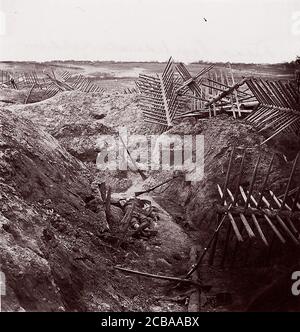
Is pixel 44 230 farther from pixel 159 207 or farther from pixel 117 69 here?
pixel 117 69

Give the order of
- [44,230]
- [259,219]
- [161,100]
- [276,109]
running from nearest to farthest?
[44,230] → [259,219] → [276,109] → [161,100]

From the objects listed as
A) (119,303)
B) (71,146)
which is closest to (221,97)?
(71,146)

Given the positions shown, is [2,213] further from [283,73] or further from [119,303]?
[283,73]

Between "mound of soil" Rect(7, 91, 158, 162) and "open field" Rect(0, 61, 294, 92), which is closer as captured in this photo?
"mound of soil" Rect(7, 91, 158, 162)

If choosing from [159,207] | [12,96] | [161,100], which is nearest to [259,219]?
[159,207]

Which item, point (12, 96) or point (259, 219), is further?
point (12, 96)

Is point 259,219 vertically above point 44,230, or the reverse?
point 44,230

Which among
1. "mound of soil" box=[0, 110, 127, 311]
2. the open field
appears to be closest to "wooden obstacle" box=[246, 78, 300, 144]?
"mound of soil" box=[0, 110, 127, 311]

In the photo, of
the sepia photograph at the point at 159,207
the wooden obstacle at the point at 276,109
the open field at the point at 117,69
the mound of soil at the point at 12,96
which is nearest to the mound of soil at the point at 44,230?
the sepia photograph at the point at 159,207

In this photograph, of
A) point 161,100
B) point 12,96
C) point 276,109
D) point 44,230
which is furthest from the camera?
point 12,96

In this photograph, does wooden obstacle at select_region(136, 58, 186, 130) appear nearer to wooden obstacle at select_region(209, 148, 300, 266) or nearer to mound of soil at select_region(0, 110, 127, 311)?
mound of soil at select_region(0, 110, 127, 311)

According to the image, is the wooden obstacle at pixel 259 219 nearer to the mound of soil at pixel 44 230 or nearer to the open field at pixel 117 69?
the mound of soil at pixel 44 230
